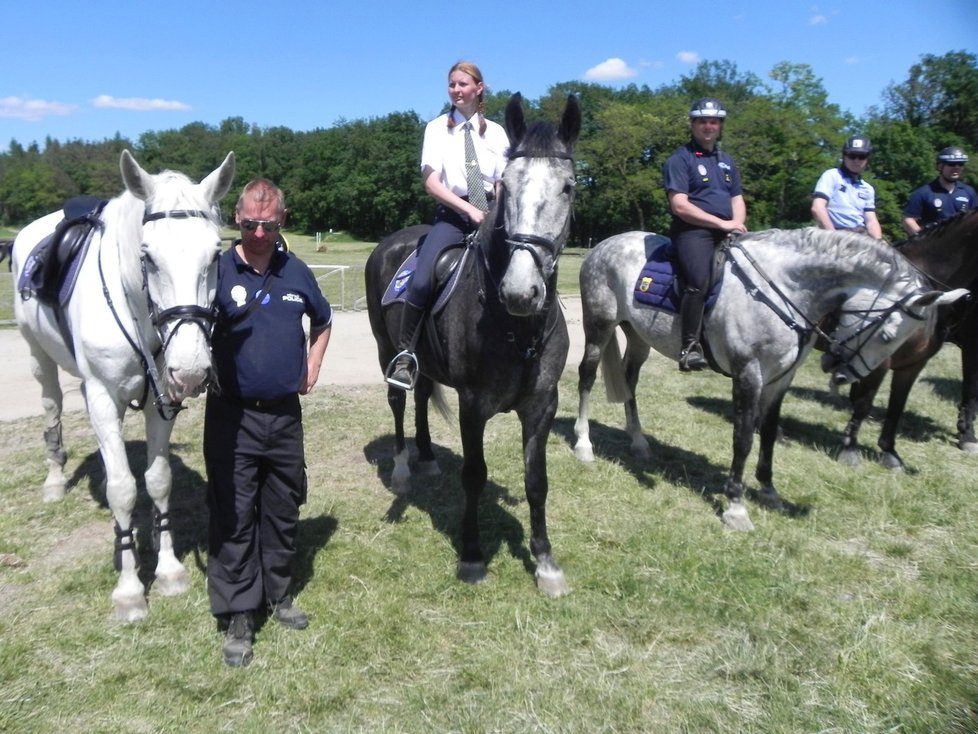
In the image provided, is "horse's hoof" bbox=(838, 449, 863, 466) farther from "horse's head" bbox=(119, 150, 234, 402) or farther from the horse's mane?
"horse's head" bbox=(119, 150, 234, 402)

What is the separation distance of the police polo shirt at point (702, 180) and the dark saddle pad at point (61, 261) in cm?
388

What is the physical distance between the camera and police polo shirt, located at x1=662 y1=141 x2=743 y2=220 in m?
5.28

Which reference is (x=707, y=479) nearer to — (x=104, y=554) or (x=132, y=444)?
(x=104, y=554)

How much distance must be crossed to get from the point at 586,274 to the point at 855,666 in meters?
4.23

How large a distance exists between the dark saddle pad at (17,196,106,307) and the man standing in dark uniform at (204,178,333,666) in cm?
112

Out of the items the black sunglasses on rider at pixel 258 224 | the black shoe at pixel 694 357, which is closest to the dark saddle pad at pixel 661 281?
the black shoe at pixel 694 357

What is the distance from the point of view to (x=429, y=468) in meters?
6.04

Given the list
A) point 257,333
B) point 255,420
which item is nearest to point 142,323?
point 257,333

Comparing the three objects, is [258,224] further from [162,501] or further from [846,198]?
[846,198]

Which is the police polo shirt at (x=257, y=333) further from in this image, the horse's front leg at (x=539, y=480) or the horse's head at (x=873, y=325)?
the horse's head at (x=873, y=325)

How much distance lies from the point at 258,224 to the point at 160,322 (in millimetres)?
662

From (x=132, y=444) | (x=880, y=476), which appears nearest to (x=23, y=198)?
(x=132, y=444)

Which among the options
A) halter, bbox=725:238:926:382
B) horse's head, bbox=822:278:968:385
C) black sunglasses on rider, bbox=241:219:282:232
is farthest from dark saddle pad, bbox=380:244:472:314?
horse's head, bbox=822:278:968:385

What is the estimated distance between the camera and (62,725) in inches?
115
